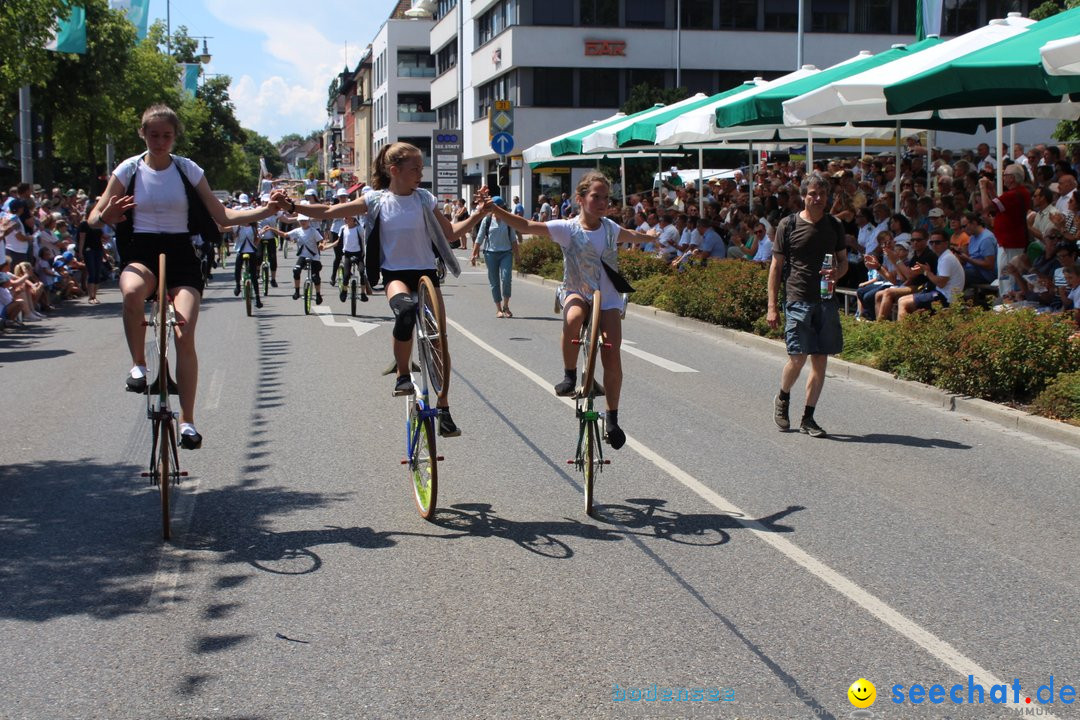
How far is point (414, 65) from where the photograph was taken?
96000 mm

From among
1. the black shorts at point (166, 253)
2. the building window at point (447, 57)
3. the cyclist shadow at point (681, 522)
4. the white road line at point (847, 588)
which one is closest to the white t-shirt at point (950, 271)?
the white road line at point (847, 588)

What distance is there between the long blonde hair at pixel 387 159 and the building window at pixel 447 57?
217 feet

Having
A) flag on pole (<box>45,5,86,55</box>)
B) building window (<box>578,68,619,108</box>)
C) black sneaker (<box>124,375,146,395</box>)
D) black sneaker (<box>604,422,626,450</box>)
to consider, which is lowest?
black sneaker (<box>604,422,626,450</box>)

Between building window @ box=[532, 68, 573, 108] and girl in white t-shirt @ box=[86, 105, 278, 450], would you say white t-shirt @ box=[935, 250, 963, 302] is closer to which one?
girl in white t-shirt @ box=[86, 105, 278, 450]

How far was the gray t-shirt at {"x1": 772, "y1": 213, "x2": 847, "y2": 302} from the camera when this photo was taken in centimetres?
966

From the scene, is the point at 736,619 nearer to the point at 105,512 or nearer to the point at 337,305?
the point at 105,512

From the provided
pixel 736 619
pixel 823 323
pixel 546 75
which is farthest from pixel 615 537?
pixel 546 75

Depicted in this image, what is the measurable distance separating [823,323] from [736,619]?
193 inches

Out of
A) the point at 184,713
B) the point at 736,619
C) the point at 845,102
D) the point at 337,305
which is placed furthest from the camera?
the point at 337,305

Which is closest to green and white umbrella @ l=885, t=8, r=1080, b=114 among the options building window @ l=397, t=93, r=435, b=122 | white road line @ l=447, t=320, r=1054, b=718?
white road line @ l=447, t=320, r=1054, b=718

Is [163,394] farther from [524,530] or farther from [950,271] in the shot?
[950,271]

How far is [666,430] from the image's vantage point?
973cm

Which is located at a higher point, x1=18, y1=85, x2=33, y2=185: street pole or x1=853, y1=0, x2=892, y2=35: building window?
x1=853, y1=0, x2=892, y2=35: building window

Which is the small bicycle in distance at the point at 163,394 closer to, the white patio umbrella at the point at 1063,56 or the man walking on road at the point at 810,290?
the man walking on road at the point at 810,290
